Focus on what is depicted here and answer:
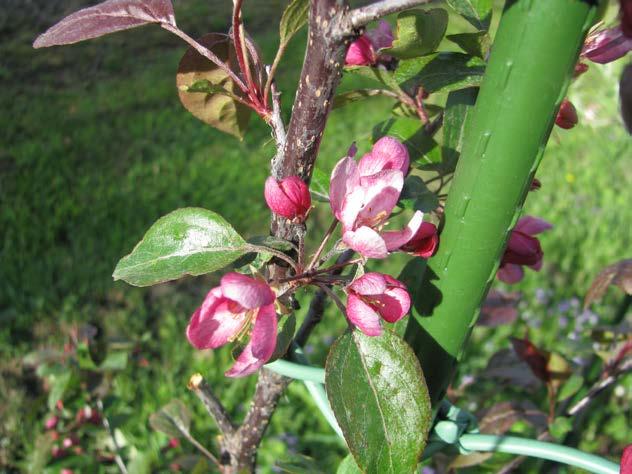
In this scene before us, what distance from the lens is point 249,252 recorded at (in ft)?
1.77

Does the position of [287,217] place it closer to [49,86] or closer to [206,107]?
[206,107]

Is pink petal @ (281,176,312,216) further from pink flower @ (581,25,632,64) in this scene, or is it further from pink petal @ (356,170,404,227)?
pink flower @ (581,25,632,64)

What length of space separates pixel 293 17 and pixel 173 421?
76 cm

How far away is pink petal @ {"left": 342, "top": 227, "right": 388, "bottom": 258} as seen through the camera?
473mm

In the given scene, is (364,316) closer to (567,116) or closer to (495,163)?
(495,163)

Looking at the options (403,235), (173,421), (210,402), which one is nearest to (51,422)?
(173,421)

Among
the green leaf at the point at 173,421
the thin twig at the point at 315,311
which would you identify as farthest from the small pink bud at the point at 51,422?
the thin twig at the point at 315,311

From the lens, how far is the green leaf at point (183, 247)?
52cm

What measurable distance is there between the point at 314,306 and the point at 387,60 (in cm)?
27

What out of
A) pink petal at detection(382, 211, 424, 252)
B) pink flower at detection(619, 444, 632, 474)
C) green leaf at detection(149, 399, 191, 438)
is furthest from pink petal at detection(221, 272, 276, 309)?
green leaf at detection(149, 399, 191, 438)

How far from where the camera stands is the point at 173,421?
1.08 metres

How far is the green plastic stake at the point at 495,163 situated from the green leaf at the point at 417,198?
0.04 meters

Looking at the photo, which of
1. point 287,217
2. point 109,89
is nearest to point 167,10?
point 287,217

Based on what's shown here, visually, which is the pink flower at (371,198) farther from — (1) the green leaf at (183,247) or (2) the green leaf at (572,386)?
(2) the green leaf at (572,386)
